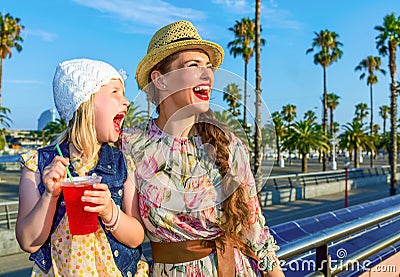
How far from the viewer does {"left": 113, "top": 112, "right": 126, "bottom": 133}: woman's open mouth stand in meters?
1.66

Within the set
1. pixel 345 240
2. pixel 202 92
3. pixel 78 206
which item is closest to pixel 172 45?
pixel 202 92

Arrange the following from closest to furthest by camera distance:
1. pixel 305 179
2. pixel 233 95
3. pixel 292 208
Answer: pixel 233 95 < pixel 292 208 < pixel 305 179

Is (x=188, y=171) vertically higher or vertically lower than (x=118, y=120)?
lower

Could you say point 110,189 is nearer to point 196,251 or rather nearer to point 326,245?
point 196,251

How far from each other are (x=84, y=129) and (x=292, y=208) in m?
16.9

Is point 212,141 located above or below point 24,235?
above

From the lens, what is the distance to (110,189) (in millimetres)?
1658

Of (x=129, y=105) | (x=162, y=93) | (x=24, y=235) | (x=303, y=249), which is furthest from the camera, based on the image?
(x=303, y=249)

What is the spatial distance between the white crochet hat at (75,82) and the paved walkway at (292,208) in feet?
27.4

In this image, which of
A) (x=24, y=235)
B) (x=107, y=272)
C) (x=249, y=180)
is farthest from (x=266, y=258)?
(x=24, y=235)

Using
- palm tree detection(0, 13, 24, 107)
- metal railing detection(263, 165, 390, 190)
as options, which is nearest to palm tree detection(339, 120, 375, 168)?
metal railing detection(263, 165, 390, 190)

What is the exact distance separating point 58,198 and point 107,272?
32 cm

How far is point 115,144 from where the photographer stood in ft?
5.96

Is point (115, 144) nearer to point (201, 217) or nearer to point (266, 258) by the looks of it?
point (201, 217)
